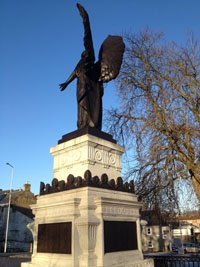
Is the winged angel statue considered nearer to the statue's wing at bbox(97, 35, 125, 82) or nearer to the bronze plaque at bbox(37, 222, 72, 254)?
the statue's wing at bbox(97, 35, 125, 82)

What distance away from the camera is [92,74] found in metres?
8.83

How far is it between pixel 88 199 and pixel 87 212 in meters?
0.30

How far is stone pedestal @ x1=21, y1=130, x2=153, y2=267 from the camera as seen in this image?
6.10m

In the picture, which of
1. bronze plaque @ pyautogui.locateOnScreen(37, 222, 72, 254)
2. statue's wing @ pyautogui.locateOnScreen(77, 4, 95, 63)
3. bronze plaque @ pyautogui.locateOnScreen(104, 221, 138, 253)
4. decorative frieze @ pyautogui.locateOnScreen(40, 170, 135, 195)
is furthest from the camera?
statue's wing @ pyautogui.locateOnScreen(77, 4, 95, 63)

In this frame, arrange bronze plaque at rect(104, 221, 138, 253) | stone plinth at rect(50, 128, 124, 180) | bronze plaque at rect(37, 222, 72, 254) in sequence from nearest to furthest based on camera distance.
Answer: bronze plaque at rect(37, 222, 72, 254), bronze plaque at rect(104, 221, 138, 253), stone plinth at rect(50, 128, 124, 180)

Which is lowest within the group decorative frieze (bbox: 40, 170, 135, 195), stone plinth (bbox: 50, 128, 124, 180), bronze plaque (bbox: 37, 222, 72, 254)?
bronze plaque (bbox: 37, 222, 72, 254)

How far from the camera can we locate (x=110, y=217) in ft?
21.6

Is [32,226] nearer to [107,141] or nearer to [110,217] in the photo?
[110,217]

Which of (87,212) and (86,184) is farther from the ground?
(86,184)

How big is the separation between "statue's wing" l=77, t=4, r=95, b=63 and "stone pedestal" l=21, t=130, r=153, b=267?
2562 mm

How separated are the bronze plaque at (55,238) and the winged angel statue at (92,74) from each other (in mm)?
3019

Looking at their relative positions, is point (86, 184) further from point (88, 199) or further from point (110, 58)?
point (110, 58)

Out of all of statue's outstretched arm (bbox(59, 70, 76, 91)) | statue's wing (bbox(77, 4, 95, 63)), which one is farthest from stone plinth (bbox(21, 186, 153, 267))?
statue's wing (bbox(77, 4, 95, 63))

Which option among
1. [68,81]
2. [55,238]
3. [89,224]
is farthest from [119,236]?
[68,81]
